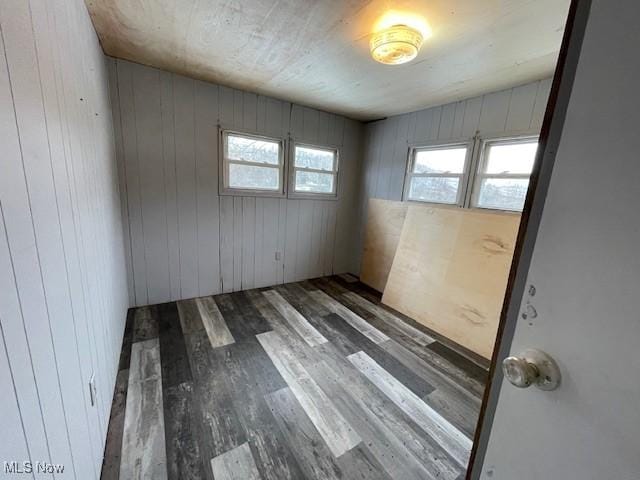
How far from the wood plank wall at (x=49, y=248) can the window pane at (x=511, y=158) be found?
317 centimetres

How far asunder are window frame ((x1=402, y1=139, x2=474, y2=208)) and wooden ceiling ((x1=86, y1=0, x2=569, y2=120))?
0.48 metres

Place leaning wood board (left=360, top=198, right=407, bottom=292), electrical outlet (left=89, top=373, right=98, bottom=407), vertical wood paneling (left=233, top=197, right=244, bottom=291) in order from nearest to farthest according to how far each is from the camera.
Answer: electrical outlet (left=89, top=373, right=98, bottom=407) → vertical wood paneling (left=233, top=197, right=244, bottom=291) → leaning wood board (left=360, top=198, right=407, bottom=292)

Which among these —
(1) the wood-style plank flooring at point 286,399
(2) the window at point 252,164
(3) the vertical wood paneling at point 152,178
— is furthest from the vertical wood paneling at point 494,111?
(3) the vertical wood paneling at point 152,178

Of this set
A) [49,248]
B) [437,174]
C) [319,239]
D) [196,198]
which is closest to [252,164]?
[196,198]

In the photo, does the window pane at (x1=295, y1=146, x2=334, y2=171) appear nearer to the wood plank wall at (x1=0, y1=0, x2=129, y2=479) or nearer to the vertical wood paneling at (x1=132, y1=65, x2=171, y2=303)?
the vertical wood paneling at (x1=132, y1=65, x2=171, y2=303)

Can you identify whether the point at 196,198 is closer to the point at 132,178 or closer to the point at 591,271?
Result: the point at 132,178

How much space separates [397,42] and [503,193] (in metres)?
1.80

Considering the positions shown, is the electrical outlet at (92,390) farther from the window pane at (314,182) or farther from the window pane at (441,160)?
the window pane at (441,160)

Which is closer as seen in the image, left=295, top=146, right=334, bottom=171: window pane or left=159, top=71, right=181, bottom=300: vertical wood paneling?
left=159, top=71, right=181, bottom=300: vertical wood paneling

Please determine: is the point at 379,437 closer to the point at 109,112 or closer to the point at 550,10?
the point at 550,10

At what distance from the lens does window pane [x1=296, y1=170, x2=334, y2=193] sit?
3652mm

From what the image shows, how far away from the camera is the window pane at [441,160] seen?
294cm

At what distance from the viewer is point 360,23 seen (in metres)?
1.63

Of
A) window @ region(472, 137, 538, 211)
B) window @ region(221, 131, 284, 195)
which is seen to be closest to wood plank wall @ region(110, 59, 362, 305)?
window @ region(221, 131, 284, 195)
